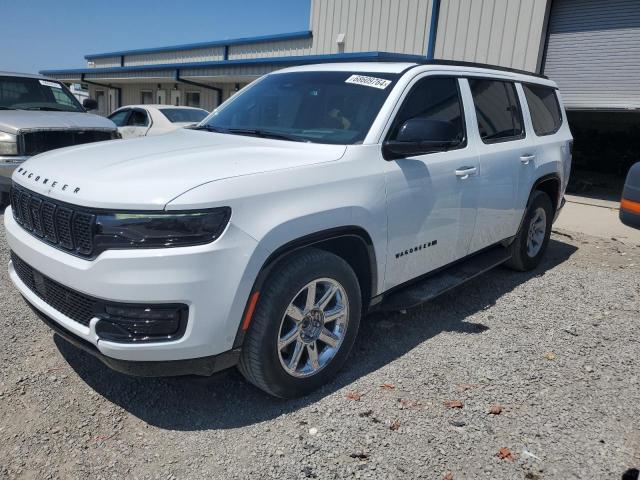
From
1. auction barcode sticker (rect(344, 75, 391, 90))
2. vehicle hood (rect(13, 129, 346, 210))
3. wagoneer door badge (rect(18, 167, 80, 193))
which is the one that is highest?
auction barcode sticker (rect(344, 75, 391, 90))

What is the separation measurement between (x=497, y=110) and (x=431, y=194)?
4.99 feet

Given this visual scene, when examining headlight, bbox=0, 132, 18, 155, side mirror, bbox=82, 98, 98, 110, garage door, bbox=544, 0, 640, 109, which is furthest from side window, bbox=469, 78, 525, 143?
garage door, bbox=544, 0, 640, 109

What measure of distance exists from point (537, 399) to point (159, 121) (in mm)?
10080

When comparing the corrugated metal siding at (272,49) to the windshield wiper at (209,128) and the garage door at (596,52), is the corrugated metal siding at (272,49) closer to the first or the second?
the garage door at (596,52)

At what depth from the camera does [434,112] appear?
12.9ft

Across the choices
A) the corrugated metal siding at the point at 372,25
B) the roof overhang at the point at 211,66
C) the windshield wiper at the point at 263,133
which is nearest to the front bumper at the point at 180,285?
the windshield wiper at the point at 263,133

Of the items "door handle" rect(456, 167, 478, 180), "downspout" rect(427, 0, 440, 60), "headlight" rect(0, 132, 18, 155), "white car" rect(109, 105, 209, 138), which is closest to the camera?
"door handle" rect(456, 167, 478, 180)

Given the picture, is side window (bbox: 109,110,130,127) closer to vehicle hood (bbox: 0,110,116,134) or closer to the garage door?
vehicle hood (bbox: 0,110,116,134)

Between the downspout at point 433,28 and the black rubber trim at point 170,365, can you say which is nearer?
the black rubber trim at point 170,365

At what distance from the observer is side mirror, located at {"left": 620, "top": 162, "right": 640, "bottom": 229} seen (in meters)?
2.54

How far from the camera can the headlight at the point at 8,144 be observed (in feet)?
22.6

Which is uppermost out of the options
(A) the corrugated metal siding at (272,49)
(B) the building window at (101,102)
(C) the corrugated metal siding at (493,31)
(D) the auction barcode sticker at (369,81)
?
(C) the corrugated metal siding at (493,31)

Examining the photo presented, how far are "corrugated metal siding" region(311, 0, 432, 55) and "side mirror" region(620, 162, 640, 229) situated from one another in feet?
38.9

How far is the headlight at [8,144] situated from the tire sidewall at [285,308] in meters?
5.64
